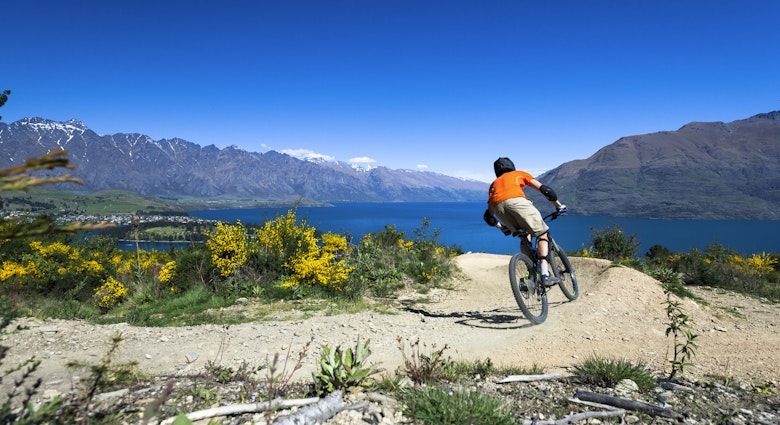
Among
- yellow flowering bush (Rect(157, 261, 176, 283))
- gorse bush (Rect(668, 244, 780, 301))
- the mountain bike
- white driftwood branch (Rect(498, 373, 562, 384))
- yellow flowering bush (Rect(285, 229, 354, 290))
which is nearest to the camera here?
white driftwood branch (Rect(498, 373, 562, 384))

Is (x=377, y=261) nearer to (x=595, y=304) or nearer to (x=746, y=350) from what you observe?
(x=595, y=304)

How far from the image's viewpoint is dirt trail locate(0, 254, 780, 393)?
5480 mm

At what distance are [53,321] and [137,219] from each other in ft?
13.3

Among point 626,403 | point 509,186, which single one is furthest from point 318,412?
point 509,186

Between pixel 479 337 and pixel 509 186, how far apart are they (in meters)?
2.99

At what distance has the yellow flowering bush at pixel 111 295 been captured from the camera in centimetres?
988

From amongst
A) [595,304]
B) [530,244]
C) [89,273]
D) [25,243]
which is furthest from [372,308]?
[25,243]

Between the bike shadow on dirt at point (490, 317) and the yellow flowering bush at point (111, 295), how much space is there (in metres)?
7.53

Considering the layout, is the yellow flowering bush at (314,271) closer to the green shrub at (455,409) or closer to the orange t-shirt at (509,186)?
the orange t-shirt at (509,186)

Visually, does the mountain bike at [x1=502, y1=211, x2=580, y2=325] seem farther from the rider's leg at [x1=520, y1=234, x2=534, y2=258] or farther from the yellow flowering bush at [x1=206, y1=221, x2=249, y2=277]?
the yellow flowering bush at [x1=206, y1=221, x2=249, y2=277]

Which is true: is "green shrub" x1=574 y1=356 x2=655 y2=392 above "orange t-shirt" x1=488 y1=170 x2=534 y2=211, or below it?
below

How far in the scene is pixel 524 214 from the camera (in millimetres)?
7516

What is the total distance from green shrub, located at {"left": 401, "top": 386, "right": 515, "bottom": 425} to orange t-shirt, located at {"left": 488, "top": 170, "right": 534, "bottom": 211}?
4.65m

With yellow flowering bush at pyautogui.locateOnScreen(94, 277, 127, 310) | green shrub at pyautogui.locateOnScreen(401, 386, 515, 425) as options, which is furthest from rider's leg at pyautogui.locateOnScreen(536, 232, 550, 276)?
yellow flowering bush at pyautogui.locateOnScreen(94, 277, 127, 310)
